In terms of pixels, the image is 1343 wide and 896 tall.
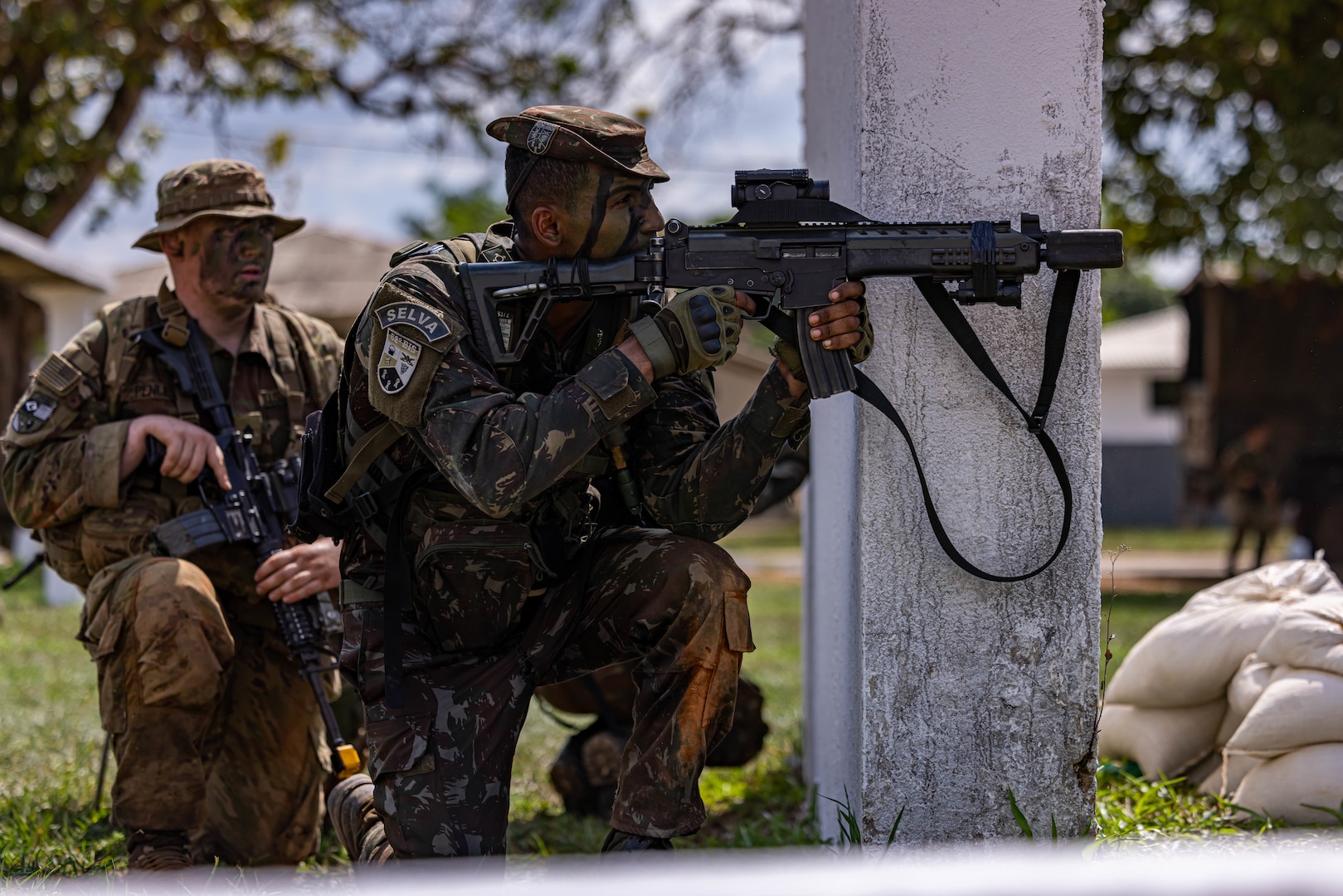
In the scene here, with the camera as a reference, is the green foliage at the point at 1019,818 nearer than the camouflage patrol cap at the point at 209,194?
Yes

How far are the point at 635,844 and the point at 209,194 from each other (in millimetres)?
2380

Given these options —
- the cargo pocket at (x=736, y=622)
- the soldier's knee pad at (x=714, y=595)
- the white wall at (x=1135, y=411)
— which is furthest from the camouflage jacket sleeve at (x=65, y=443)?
the white wall at (x=1135, y=411)

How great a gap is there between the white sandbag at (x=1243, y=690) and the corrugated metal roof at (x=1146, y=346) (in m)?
26.3

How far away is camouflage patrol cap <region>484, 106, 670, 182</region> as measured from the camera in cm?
278

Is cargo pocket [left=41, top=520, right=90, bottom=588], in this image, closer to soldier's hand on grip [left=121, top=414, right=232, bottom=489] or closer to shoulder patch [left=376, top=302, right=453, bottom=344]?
soldier's hand on grip [left=121, top=414, right=232, bottom=489]

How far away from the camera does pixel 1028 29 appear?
9.24 feet

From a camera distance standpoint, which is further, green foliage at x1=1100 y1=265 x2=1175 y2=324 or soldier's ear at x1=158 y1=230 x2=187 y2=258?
green foliage at x1=1100 y1=265 x2=1175 y2=324

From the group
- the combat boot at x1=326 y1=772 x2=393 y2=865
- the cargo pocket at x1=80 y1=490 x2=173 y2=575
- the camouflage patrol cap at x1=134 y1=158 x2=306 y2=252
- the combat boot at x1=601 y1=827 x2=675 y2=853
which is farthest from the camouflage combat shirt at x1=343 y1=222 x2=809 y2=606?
the camouflage patrol cap at x1=134 y1=158 x2=306 y2=252

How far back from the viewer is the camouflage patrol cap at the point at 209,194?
3.79 m

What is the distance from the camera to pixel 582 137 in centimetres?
279

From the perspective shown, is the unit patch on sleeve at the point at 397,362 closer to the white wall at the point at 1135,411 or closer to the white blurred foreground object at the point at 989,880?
the white blurred foreground object at the point at 989,880

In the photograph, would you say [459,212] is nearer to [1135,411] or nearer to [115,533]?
[1135,411]

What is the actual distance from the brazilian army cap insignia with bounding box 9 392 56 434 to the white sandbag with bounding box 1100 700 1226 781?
339cm

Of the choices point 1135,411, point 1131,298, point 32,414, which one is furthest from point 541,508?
point 1131,298
